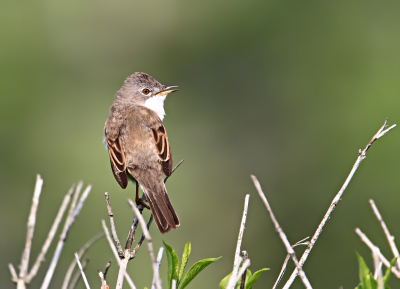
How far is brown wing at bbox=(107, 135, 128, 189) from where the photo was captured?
575cm

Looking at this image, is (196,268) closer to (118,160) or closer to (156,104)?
(118,160)

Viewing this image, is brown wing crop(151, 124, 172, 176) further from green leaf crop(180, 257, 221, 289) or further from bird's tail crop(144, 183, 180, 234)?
green leaf crop(180, 257, 221, 289)

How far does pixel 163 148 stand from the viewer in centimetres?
588

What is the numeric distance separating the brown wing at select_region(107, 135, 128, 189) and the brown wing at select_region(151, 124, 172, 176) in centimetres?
36

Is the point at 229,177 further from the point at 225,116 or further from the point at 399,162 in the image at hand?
the point at 399,162

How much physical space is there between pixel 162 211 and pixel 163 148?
905 mm

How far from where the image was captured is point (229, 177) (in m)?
23.2

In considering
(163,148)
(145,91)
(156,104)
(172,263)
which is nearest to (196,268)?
(172,263)

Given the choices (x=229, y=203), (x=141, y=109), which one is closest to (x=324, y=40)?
(x=229, y=203)

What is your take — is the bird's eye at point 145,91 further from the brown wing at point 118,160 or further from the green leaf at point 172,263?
the green leaf at point 172,263

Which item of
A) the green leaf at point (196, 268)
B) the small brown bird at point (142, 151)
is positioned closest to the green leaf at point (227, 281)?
the green leaf at point (196, 268)

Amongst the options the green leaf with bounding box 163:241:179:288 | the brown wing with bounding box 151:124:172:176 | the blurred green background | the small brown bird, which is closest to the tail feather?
the small brown bird

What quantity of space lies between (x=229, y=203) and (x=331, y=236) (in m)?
4.35

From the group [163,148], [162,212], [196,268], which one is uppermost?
[163,148]
